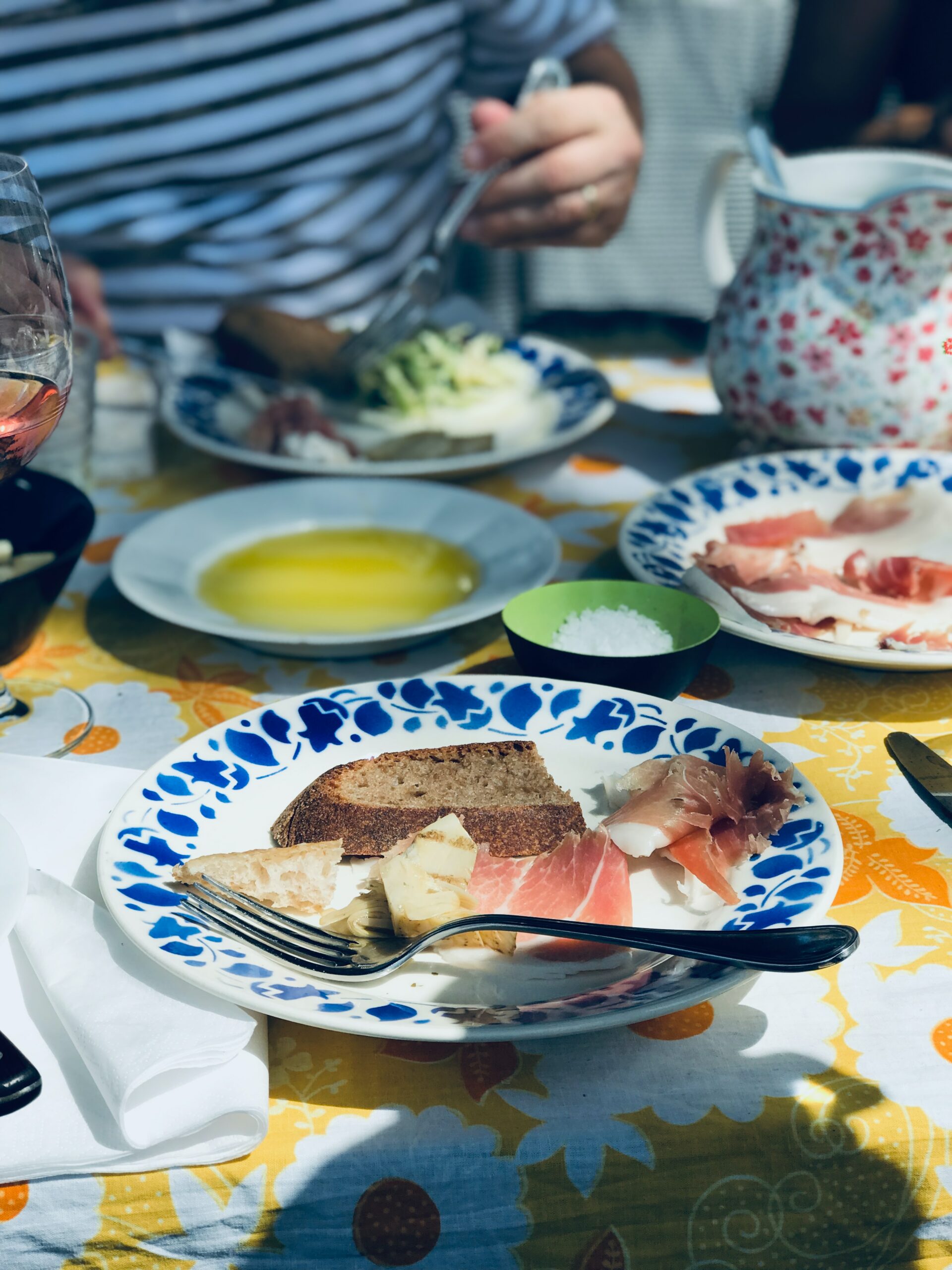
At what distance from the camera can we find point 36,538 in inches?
34.5

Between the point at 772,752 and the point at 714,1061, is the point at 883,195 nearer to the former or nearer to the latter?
the point at 772,752

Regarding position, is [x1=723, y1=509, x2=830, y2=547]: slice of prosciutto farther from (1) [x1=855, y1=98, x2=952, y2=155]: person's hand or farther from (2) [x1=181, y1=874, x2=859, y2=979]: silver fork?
(1) [x1=855, y1=98, x2=952, y2=155]: person's hand

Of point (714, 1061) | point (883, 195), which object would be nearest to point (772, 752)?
point (714, 1061)

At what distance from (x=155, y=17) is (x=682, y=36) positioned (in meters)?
2.40

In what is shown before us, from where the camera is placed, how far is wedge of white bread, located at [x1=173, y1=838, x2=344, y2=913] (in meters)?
0.59

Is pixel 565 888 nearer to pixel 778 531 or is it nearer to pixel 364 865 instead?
pixel 364 865

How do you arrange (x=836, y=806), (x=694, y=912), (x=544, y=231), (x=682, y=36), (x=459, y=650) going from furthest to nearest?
(x=682, y=36) < (x=544, y=231) < (x=459, y=650) < (x=836, y=806) < (x=694, y=912)

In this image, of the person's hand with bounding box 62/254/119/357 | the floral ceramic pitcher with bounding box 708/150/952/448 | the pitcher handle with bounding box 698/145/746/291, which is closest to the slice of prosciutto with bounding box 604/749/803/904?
the floral ceramic pitcher with bounding box 708/150/952/448

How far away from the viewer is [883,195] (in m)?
1.03

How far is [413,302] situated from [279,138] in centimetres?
75

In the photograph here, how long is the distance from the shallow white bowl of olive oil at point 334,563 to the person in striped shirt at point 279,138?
0.69 meters

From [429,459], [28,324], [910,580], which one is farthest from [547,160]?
[28,324]

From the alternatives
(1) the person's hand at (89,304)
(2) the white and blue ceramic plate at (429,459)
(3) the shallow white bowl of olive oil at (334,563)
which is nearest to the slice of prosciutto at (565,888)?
(3) the shallow white bowl of olive oil at (334,563)

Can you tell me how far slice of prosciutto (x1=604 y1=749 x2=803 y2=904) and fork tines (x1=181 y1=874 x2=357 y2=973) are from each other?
0.58ft
